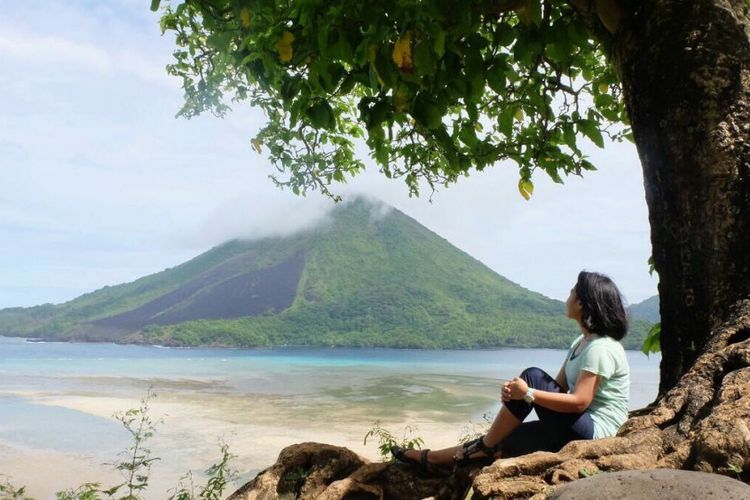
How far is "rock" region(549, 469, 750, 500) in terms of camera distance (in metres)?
1.96

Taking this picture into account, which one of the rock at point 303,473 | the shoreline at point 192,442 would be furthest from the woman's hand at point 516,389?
the shoreline at point 192,442

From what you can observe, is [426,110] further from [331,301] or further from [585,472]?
[331,301]

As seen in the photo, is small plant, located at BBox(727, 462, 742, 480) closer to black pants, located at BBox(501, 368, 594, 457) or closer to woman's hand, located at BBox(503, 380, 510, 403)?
black pants, located at BBox(501, 368, 594, 457)

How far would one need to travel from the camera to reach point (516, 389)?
11.5ft

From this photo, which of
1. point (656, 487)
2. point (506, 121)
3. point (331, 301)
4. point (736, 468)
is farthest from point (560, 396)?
point (331, 301)

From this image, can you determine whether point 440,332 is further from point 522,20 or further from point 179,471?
point 522,20

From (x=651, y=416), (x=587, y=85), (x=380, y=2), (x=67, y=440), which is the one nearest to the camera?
(x=651, y=416)

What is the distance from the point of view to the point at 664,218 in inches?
133

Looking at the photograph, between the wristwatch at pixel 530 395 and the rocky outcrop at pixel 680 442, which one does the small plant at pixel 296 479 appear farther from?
the rocky outcrop at pixel 680 442

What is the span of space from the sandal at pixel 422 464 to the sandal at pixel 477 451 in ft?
1.15

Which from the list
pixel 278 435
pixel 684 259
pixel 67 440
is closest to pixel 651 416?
pixel 684 259

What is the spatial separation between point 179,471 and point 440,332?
102527 mm

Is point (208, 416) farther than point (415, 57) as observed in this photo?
Yes

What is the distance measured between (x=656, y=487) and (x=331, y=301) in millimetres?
129823
